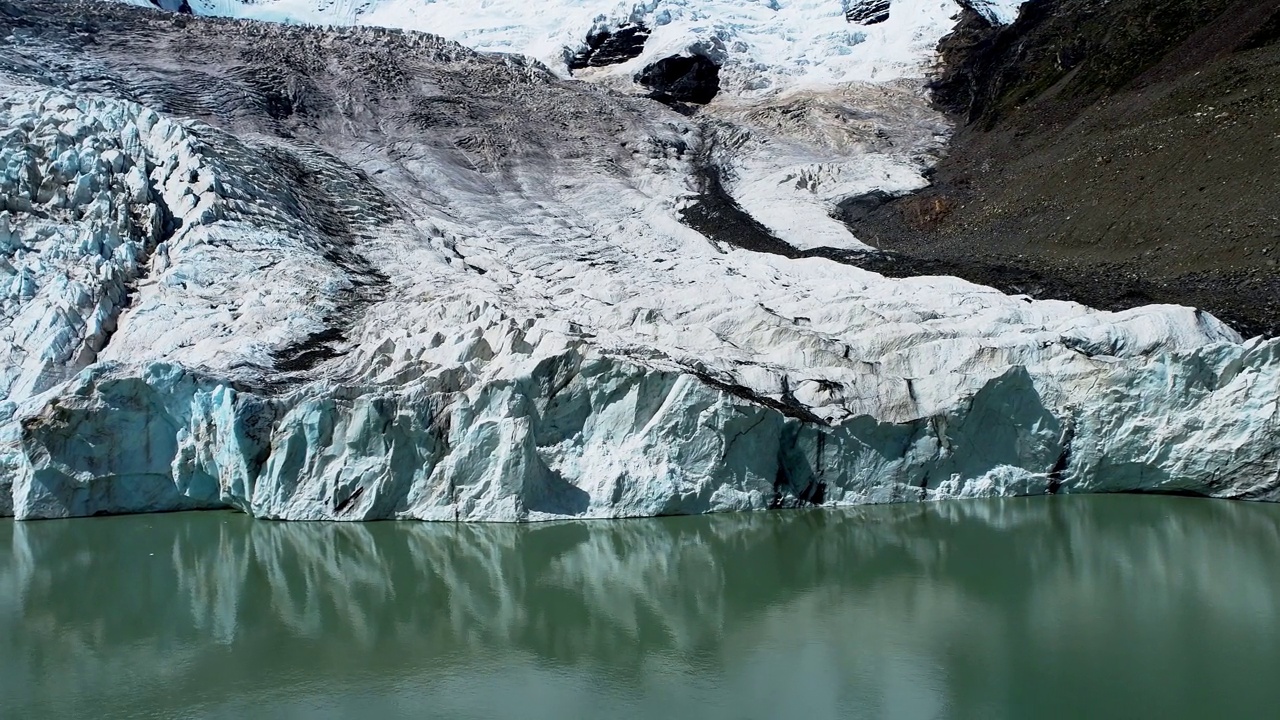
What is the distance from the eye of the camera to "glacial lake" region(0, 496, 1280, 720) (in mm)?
6984

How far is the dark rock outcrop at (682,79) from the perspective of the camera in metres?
32.3

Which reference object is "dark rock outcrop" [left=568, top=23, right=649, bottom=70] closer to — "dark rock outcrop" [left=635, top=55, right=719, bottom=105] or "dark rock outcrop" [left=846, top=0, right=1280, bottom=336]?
"dark rock outcrop" [left=635, top=55, right=719, bottom=105]

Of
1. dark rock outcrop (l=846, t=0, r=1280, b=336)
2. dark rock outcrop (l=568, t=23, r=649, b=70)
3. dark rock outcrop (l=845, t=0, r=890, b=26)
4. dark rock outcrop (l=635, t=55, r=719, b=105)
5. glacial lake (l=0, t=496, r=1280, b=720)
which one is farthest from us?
dark rock outcrop (l=845, t=0, r=890, b=26)

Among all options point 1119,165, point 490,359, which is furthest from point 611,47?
point 490,359

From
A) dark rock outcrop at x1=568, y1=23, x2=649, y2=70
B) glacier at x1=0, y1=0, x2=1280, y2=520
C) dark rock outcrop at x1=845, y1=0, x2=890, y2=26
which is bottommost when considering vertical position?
glacier at x1=0, y1=0, x2=1280, y2=520

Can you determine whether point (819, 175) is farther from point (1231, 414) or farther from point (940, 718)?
point (940, 718)

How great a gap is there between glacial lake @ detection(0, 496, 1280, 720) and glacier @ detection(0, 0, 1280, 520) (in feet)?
1.70

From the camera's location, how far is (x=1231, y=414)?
1215 cm

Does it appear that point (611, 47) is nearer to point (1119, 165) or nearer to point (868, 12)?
point (868, 12)

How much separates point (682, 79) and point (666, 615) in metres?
26.2

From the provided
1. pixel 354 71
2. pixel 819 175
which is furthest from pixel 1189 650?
pixel 354 71

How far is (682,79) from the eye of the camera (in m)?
32.7

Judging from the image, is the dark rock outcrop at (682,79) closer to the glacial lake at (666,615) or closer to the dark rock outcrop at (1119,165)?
the dark rock outcrop at (1119,165)

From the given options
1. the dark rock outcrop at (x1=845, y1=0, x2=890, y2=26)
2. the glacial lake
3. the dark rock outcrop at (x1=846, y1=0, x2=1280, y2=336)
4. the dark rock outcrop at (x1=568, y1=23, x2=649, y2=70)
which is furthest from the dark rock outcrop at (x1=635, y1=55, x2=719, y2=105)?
the glacial lake
